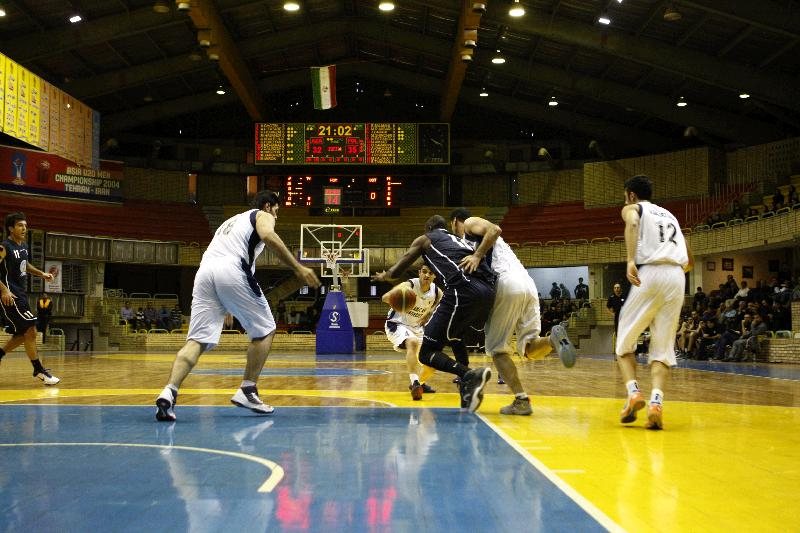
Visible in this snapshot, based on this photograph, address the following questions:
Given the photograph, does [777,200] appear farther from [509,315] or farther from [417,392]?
[509,315]

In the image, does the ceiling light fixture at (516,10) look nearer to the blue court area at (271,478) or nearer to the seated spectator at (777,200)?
the seated spectator at (777,200)

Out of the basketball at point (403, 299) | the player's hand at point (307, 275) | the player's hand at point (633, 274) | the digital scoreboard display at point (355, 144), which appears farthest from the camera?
the digital scoreboard display at point (355, 144)

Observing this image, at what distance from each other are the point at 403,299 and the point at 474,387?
2.39 m

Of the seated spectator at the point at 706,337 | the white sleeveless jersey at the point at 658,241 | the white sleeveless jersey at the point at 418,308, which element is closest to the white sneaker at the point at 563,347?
the white sleeveless jersey at the point at 658,241

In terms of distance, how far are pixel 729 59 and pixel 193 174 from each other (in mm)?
22618

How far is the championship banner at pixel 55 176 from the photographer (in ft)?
99.2

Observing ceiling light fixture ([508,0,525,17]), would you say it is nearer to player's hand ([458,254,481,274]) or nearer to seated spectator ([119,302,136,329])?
Answer: player's hand ([458,254,481,274])

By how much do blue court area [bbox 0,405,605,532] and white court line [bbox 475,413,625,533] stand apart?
4 centimetres

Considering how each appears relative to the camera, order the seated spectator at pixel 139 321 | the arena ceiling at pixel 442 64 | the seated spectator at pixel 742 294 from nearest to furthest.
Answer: the seated spectator at pixel 742 294 → the arena ceiling at pixel 442 64 → the seated spectator at pixel 139 321

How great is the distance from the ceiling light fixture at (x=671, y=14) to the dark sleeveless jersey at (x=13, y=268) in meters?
17.0

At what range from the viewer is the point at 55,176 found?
104 ft

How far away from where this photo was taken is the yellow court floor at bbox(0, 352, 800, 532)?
3084 mm

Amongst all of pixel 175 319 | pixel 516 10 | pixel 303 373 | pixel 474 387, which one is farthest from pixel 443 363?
pixel 175 319

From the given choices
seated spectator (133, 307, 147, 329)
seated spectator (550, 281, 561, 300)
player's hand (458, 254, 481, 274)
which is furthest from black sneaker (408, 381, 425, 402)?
seated spectator (550, 281, 561, 300)
